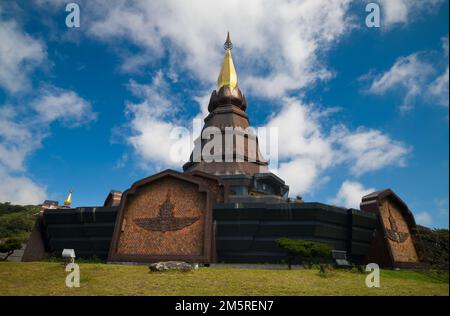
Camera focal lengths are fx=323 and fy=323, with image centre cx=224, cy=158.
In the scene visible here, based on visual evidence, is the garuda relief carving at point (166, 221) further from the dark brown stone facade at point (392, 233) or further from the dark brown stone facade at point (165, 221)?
the dark brown stone facade at point (392, 233)

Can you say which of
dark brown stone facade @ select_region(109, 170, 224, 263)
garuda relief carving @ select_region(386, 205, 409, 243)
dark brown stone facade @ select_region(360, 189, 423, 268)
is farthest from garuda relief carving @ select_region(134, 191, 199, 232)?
garuda relief carving @ select_region(386, 205, 409, 243)

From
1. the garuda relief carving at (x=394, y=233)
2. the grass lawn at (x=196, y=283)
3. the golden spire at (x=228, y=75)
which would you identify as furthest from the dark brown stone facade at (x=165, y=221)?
the golden spire at (x=228, y=75)

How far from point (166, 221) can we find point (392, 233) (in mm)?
18435

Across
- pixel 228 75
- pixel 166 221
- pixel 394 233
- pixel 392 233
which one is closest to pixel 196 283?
pixel 166 221

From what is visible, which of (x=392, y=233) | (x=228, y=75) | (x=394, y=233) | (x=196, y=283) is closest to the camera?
(x=196, y=283)

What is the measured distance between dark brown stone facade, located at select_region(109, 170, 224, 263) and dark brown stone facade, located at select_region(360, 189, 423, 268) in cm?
1288

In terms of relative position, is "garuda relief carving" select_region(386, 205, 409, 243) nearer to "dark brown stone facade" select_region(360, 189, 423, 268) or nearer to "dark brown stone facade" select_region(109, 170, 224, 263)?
"dark brown stone facade" select_region(360, 189, 423, 268)

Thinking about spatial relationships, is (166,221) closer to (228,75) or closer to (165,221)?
(165,221)

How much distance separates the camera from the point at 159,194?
24.5 metres

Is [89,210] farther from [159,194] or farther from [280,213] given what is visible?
[280,213]

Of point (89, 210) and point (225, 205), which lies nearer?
point (225, 205)

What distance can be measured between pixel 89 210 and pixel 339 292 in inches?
802

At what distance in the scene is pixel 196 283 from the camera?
13773 millimetres
